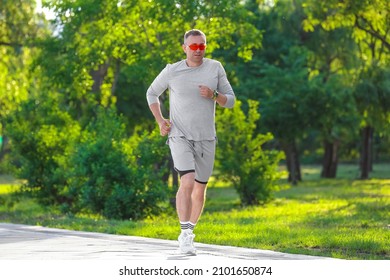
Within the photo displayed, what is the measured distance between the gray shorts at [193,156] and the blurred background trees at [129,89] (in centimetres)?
803

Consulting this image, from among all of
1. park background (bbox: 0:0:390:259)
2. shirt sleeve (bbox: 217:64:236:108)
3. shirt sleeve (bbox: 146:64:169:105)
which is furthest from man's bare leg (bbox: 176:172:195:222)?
park background (bbox: 0:0:390:259)

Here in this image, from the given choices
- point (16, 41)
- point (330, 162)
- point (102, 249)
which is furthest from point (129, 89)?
point (102, 249)

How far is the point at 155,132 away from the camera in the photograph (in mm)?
20266

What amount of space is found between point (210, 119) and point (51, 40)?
682 inches

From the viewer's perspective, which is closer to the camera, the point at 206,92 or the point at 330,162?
the point at 206,92

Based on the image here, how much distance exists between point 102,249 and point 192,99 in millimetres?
1970

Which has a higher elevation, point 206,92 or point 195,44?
point 195,44

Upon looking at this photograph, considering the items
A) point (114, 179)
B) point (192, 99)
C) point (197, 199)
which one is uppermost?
point (192, 99)

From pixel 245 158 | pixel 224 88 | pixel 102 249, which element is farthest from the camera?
pixel 245 158

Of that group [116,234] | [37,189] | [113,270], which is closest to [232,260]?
[113,270]

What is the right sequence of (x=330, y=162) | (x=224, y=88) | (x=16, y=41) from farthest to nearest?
(x=330, y=162) → (x=16, y=41) → (x=224, y=88)

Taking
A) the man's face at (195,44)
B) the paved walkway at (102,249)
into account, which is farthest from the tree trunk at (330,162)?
the man's face at (195,44)

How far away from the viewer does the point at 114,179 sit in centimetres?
1903

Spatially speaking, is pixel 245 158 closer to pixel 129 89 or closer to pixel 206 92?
pixel 206 92
